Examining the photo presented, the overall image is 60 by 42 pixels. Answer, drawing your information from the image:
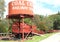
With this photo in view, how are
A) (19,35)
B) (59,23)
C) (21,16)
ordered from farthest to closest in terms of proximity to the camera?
1. (59,23)
2. (19,35)
3. (21,16)

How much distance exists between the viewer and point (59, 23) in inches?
2921

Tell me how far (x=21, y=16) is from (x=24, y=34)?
A: 4.00 meters

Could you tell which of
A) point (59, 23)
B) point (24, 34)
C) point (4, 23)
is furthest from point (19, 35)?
point (59, 23)

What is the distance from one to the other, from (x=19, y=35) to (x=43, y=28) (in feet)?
71.8

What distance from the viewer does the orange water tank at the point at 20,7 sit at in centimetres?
3538

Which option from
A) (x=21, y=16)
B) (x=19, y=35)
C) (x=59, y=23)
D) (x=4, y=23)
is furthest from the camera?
(x=59, y=23)

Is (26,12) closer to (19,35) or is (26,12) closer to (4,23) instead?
(19,35)

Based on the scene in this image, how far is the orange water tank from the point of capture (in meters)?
35.4

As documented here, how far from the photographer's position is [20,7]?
1394 inches

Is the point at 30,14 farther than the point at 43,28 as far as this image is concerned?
No

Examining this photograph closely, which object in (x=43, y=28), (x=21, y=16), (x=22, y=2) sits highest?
(x=22, y=2)

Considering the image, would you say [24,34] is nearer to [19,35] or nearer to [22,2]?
[19,35]

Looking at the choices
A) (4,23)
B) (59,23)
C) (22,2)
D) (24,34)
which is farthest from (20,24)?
(59,23)

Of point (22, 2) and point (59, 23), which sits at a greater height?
point (22, 2)
